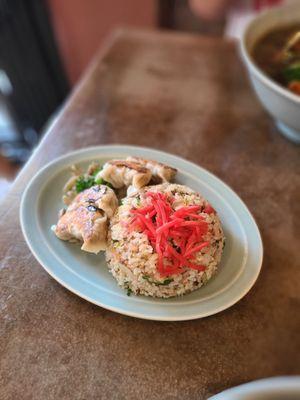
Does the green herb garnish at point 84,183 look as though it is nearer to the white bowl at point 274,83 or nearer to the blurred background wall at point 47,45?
the white bowl at point 274,83

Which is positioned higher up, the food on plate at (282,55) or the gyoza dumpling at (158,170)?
the food on plate at (282,55)

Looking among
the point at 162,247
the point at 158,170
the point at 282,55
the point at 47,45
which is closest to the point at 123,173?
the point at 158,170

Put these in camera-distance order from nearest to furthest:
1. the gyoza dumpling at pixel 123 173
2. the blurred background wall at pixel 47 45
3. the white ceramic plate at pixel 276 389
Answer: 1. the white ceramic plate at pixel 276 389
2. the gyoza dumpling at pixel 123 173
3. the blurred background wall at pixel 47 45

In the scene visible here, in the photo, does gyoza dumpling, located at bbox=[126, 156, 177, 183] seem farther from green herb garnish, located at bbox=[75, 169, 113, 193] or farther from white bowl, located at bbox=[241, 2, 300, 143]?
white bowl, located at bbox=[241, 2, 300, 143]

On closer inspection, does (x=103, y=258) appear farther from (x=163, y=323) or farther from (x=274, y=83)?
(x=274, y=83)

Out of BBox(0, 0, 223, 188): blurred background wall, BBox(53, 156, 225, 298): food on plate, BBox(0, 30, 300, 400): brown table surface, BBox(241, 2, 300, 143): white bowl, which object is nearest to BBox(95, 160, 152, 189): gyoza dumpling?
BBox(53, 156, 225, 298): food on plate

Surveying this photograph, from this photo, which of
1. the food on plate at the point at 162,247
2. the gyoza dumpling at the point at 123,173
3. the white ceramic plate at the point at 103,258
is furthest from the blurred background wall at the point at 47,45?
the food on plate at the point at 162,247
